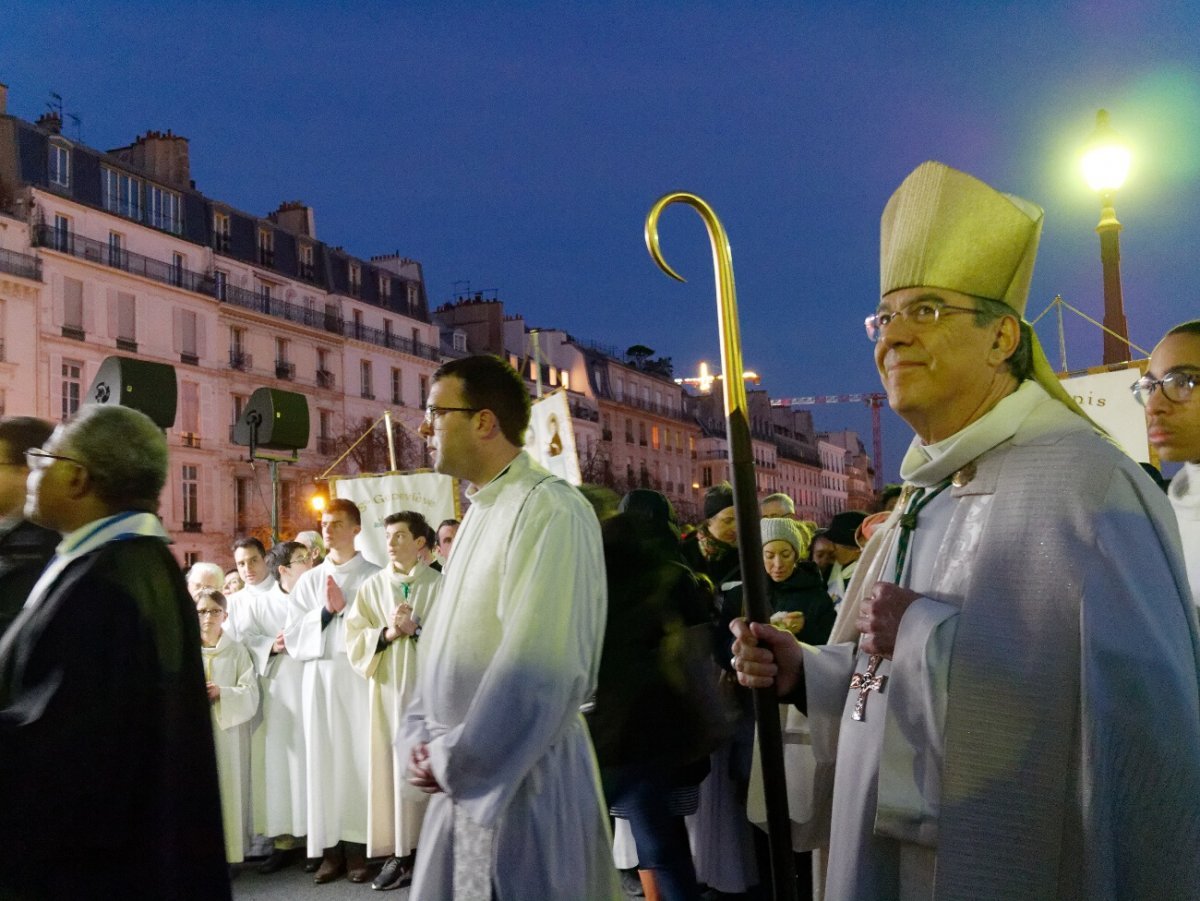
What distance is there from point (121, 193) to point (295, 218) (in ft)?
34.5

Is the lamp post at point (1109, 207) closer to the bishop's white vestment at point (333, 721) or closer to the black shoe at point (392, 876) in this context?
the bishop's white vestment at point (333, 721)

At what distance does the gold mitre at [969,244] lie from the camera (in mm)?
2510

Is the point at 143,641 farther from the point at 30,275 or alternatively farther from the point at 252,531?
the point at 252,531

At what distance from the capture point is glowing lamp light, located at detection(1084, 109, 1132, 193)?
27.1ft

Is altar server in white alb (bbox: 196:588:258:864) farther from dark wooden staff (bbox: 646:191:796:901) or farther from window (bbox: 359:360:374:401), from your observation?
window (bbox: 359:360:374:401)

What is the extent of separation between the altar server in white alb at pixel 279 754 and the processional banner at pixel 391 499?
2.39 m

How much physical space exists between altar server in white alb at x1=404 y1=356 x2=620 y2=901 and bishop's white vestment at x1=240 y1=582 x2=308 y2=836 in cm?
461

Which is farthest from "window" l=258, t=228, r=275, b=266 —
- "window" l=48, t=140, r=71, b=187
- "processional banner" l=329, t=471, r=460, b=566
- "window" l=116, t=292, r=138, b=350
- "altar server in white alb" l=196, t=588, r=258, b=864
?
"altar server in white alb" l=196, t=588, r=258, b=864

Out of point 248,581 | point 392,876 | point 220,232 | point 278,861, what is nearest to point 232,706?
point 278,861

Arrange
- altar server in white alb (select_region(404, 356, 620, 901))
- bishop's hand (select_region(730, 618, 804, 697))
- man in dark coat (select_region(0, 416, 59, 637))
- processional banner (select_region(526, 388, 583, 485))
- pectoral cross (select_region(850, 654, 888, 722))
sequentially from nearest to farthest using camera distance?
pectoral cross (select_region(850, 654, 888, 722)) < bishop's hand (select_region(730, 618, 804, 697)) < altar server in white alb (select_region(404, 356, 620, 901)) < man in dark coat (select_region(0, 416, 59, 637)) < processional banner (select_region(526, 388, 583, 485))

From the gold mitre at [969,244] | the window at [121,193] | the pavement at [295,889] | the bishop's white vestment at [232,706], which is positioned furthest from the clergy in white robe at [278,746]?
the window at [121,193]

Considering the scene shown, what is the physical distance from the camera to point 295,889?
701 cm

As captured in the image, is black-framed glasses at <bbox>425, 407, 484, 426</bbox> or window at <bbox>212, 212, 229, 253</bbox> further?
window at <bbox>212, 212, 229, 253</bbox>

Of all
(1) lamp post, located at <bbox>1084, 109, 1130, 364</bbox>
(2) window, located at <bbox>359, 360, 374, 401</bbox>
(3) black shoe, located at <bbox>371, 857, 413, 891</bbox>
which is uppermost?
(2) window, located at <bbox>359, 360, 374, 401</bbox>
